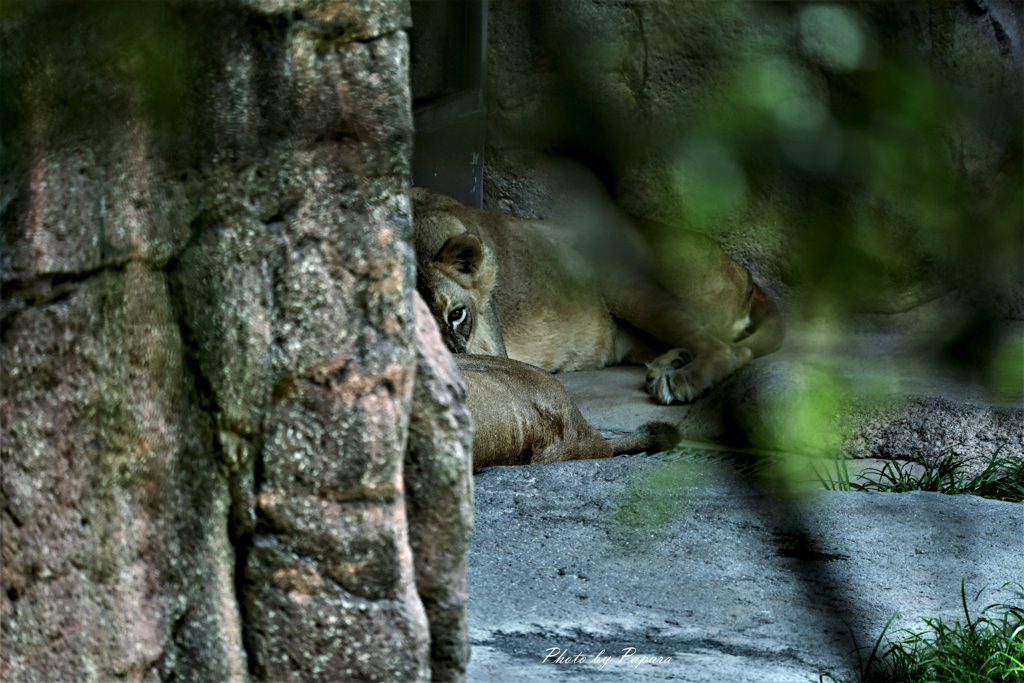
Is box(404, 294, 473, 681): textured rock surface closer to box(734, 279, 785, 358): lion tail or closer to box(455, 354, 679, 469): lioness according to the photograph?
box(455, 354, 679, 469): lioness

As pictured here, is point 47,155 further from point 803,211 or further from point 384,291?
point 803,211

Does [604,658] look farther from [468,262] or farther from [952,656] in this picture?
[468,262]

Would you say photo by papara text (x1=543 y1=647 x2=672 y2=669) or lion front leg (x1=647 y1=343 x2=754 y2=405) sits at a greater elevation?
photo by papara text (x1=543 y1=647 x2=672 y2=669)

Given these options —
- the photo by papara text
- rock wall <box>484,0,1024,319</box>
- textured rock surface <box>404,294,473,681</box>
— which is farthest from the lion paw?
rock wall <box>484,0,1024,319</box>

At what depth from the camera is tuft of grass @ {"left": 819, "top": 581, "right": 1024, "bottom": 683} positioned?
2.28 metres

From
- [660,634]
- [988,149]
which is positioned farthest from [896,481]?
[988,149]

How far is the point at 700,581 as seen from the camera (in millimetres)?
2867

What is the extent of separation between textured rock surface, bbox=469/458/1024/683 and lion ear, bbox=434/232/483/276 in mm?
1796

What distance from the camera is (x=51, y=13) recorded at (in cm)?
144

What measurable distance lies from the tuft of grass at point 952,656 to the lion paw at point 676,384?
3.21 meters

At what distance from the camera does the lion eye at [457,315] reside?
17.1 ft

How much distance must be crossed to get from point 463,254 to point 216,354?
3.91 metres

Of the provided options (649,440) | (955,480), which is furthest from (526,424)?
(955,480)

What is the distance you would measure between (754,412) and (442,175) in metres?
5.69
